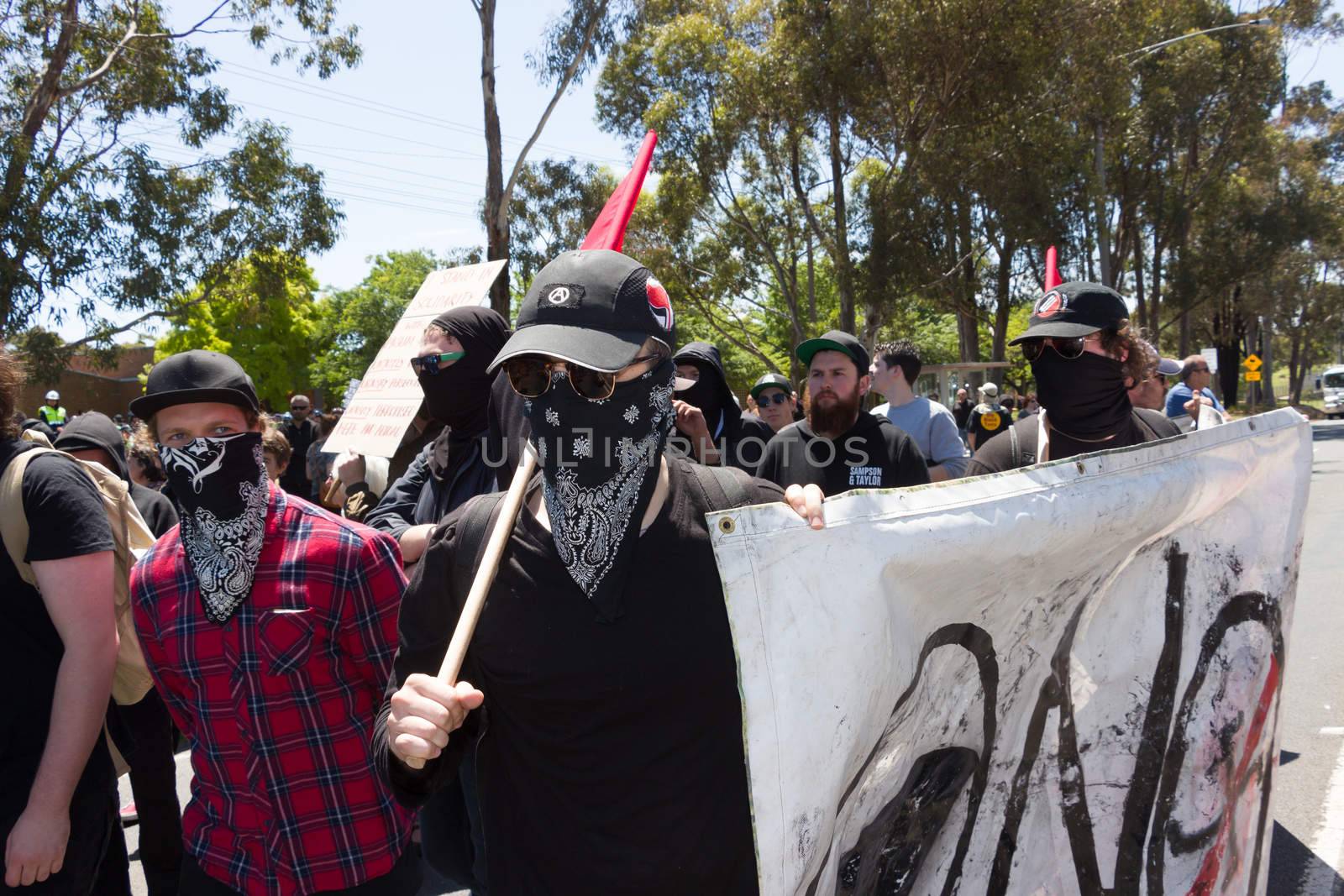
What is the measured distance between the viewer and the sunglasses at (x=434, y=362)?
3.19 m

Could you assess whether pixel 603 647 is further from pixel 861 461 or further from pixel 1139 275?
pixel 1139 275

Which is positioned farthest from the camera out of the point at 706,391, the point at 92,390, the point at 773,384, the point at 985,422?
the point at 92,390

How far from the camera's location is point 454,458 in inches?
126

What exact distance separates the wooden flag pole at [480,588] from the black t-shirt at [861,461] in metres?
2.55

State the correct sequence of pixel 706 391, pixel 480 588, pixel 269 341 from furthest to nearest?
pixel 269 341, pixel 706 391, pixel 480 588

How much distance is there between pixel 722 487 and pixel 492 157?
52.8ft

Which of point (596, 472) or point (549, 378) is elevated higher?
point (549, 378)

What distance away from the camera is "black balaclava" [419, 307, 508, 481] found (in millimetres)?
3207

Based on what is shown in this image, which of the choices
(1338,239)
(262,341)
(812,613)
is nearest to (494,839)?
(812,613)

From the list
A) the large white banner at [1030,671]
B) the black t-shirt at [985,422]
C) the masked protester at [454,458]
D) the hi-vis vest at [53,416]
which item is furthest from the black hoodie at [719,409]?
the hi-vis vest at [53,416]

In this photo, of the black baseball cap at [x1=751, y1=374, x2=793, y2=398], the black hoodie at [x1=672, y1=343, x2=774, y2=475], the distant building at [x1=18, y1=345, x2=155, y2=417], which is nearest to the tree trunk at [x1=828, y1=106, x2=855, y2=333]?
the black baseball cap at [x1=751, y1=374, x2=793, y2=398]

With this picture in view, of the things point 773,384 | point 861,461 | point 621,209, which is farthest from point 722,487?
point 773,384

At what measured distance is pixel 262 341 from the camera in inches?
1912

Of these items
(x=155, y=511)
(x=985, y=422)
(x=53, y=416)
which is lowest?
(x=155, y=511)
